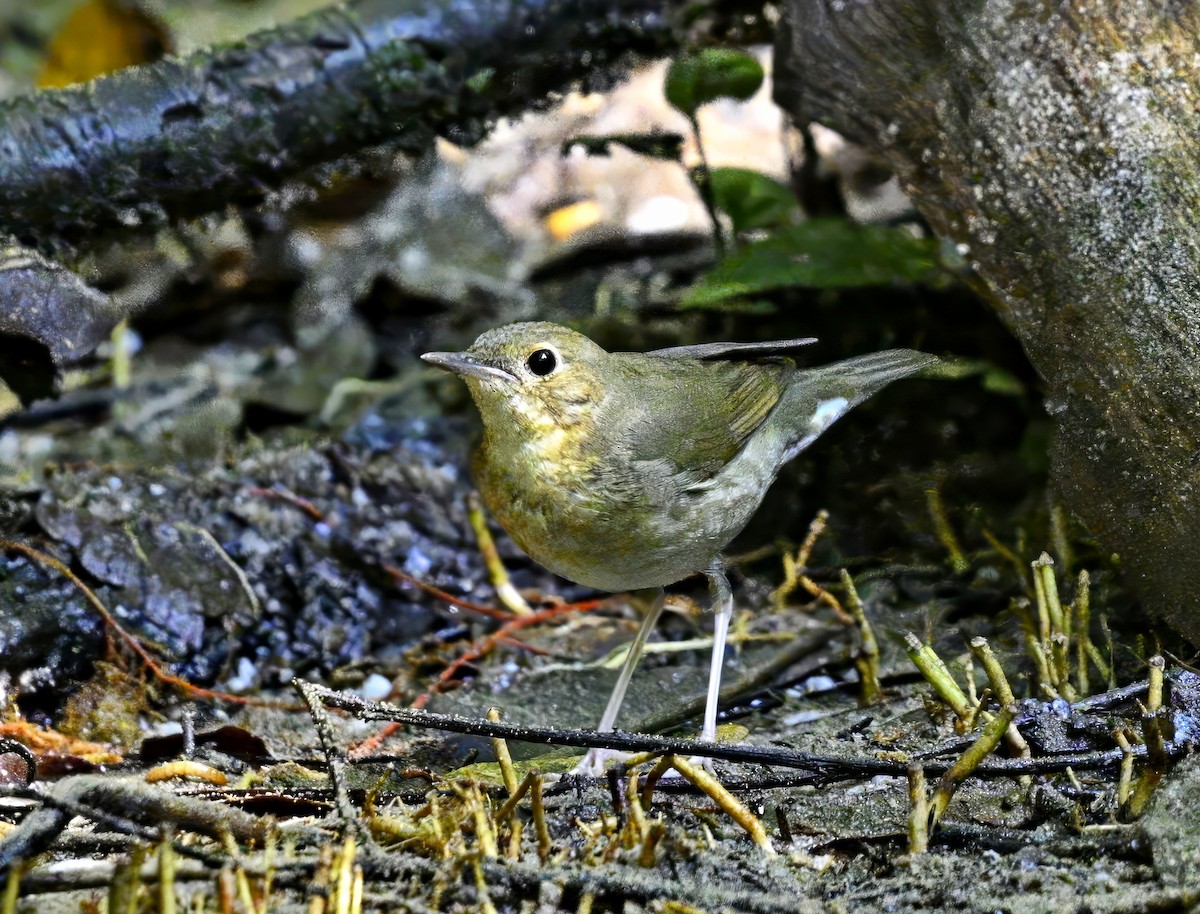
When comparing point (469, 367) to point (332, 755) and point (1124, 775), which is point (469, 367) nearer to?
point (332, 755)

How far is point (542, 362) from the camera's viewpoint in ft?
12.8

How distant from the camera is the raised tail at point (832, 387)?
4.84 m

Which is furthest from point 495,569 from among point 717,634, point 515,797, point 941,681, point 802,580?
point 515,797

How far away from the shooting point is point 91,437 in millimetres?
5984

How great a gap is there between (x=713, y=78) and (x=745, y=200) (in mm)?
767

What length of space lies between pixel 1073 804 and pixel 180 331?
18.2 ft

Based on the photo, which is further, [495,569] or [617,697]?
[495,569]

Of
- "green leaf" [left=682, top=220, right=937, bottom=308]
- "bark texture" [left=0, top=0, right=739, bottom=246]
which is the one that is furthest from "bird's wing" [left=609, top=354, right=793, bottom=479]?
"bark texture" [left=0, top=0, right=739, bottom=246]

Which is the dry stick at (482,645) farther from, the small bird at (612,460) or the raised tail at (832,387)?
the raised tail at (832,387)

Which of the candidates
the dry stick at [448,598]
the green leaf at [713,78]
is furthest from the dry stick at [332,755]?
the green leaf at [713,78]

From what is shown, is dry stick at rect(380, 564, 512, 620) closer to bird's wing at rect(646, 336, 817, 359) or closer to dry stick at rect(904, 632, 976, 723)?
bird's wing at rect(646, 336, 817, 359)

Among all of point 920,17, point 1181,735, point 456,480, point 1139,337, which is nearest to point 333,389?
point 456,480

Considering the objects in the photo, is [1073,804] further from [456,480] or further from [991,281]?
[456,480]

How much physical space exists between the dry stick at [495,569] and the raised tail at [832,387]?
1325 mm
